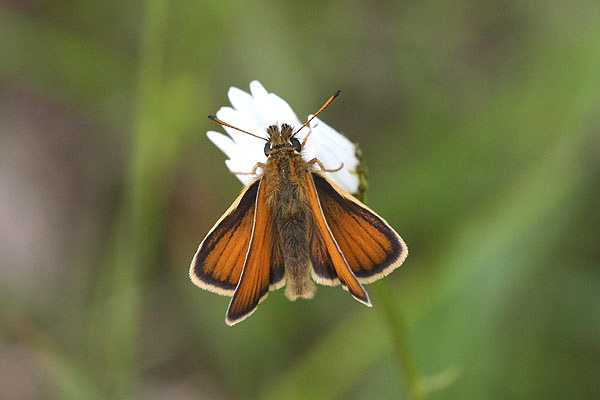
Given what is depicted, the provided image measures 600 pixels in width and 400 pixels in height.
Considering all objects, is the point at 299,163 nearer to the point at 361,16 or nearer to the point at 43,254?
the point at 361,16

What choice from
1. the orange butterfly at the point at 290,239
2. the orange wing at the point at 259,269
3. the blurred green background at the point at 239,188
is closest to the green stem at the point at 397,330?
the orange butterfly at the point at 290,239

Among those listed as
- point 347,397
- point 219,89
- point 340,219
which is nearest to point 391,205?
point 347,397

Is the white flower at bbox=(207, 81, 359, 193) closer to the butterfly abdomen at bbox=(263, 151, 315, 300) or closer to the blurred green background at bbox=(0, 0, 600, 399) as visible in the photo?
the butterfly abdomen at bbox=(263, 151, 315, 300)

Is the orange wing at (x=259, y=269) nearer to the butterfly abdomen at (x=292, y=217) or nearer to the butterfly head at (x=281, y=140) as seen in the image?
the butterfly abdomen at (x=292, y=217)

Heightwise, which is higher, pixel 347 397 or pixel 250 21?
pixel 250 21

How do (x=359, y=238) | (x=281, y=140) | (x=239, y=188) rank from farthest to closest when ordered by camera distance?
(x=239, y=188), (x=281, y=140), (x=359, y=238)

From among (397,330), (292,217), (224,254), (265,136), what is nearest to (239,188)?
(265,136)

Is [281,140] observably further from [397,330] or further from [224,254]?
[397,330]
